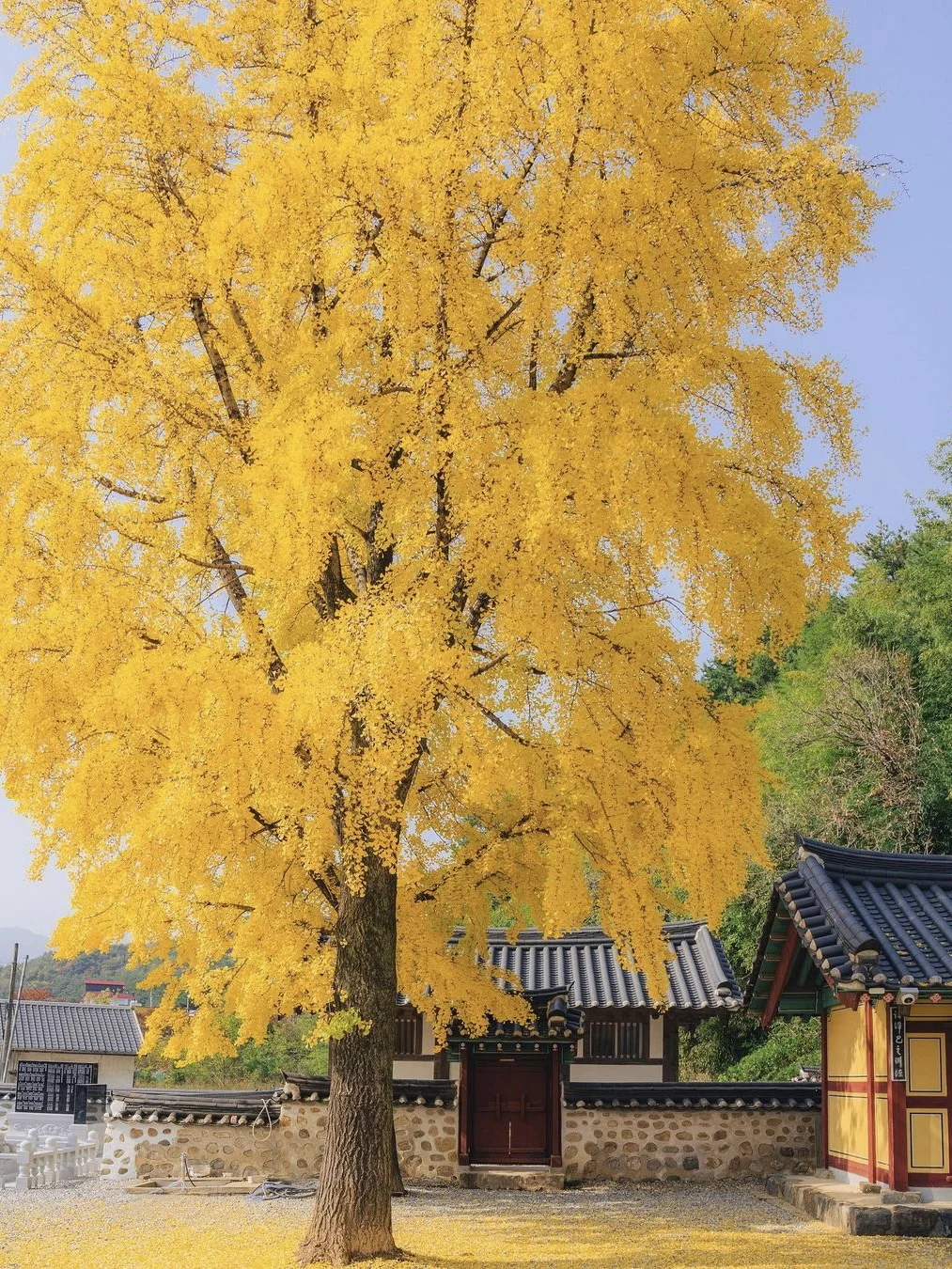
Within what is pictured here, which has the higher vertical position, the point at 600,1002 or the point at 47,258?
the point at 47,258

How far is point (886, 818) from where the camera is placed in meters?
27.4

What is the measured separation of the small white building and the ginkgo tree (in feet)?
88.0

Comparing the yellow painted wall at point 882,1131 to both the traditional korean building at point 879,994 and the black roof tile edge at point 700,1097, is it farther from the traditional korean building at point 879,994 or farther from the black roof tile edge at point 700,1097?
the black roof tile edge at point 700,1097

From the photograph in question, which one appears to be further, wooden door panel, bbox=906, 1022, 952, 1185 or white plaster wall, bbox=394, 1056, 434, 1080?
white plaster wall, bbox=394, 1056, 434, 1080

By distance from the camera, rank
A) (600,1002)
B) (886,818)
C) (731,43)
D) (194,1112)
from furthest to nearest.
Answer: (886,818) → (600,1002) → (194,1112) → (731,43)

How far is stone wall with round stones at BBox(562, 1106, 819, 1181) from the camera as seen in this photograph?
17719 millimetres

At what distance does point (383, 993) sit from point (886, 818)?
65.6 feet

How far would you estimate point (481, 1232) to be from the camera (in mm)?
12703

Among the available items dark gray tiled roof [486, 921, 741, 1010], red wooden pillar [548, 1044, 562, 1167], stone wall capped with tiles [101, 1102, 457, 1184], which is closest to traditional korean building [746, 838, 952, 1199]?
red wooden pillar [548, 1044, 562, 1167]

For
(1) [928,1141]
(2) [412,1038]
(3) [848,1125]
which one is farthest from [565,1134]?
(1) [928,1141]

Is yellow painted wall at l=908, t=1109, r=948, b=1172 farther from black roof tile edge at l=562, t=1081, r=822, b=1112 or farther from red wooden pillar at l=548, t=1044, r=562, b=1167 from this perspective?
red wooden pillar at l=548, t=1044, r=562, b=1167

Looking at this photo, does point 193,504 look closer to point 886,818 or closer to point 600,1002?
point 600,1002

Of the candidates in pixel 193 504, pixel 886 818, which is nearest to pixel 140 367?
pixel 193 504

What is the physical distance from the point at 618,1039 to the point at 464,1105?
10.5 feet
